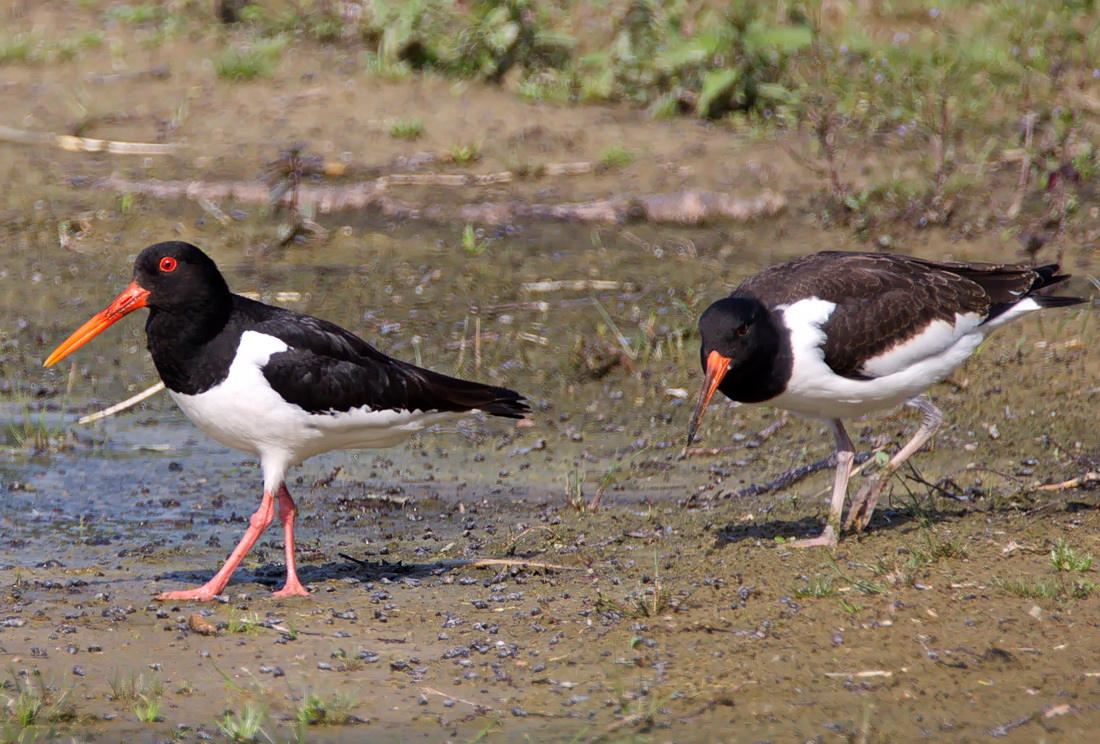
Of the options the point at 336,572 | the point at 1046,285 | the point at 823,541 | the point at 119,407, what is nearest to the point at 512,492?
the point at 336,572

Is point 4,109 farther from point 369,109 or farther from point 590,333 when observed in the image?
point 590,333

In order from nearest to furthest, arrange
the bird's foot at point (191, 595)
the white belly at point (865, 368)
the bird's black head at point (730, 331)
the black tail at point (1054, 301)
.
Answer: the bird's foot at point (191, 595)
the bird's black head at point (730, 331)
the white belly at point (865, 368)
the black tail at point (1054, 301)

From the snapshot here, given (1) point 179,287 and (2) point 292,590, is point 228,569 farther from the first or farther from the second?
(1) point 179,287

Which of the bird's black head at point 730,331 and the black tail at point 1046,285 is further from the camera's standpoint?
the black tail at point 1046,285

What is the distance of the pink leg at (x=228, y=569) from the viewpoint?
545 cm

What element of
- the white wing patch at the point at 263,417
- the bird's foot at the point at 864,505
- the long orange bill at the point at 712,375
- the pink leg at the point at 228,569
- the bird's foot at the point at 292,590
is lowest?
the bird's foot at the point at 292,590

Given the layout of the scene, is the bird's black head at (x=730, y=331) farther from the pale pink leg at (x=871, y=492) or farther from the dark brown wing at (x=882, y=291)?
the pale pink leg at (x=871, y=492)

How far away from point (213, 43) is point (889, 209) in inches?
242

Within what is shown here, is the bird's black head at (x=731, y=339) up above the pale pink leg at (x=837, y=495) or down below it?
above

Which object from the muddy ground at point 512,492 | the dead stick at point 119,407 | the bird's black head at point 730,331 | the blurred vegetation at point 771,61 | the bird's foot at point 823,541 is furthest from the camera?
the blurred vegetation at point 771,61

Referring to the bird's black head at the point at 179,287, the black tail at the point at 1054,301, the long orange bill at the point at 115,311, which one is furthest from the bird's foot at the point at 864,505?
the long orange bill at the point at 115,311

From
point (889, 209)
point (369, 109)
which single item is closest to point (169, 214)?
point (369, 109)

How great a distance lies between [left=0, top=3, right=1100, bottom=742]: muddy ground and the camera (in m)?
4.50

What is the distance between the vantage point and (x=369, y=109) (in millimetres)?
11047
